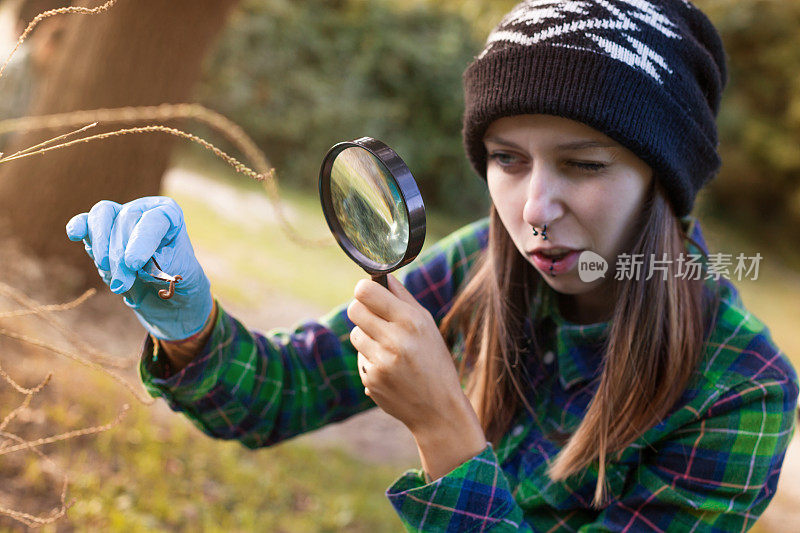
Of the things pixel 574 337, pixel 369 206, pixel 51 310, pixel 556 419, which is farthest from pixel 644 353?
pixel 51 310

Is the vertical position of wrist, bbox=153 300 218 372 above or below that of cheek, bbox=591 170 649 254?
below

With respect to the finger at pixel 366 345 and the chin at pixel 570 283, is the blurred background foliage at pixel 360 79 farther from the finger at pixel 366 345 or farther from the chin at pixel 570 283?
the finger at pixel 366 345

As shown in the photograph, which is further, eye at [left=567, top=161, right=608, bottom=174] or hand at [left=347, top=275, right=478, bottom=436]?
eye at [left=567, top=161, right=608, bottom=174]

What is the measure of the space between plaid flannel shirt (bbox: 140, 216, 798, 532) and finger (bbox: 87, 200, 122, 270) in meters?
0.43

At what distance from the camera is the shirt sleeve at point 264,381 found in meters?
1.68

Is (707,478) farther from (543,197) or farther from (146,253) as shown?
(146,253)

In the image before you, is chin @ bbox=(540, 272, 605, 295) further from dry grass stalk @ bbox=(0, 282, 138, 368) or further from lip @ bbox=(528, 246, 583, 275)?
dry grass stalk @ bbox=(0, 282, 138, 368)

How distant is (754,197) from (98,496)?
1552cm

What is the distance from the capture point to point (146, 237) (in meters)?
1.27

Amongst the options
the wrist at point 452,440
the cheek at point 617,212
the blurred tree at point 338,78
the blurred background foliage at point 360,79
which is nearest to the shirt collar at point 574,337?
the cheek at point 617,212

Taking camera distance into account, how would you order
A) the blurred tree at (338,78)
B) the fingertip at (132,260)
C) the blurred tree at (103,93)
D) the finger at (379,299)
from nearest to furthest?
the fingertip at (132,260) < the finger at (379,299) < the blurred tree at (103,93) < the blurred tree at (338,78)

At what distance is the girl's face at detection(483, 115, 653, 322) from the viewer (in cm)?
161

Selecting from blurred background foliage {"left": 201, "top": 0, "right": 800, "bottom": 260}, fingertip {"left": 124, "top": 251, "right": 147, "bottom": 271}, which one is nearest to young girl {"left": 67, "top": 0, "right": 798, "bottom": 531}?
fingertip {"left": 124, "top": 251, "right": 147, "bottom": 271}

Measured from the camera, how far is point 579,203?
1.62 meters
